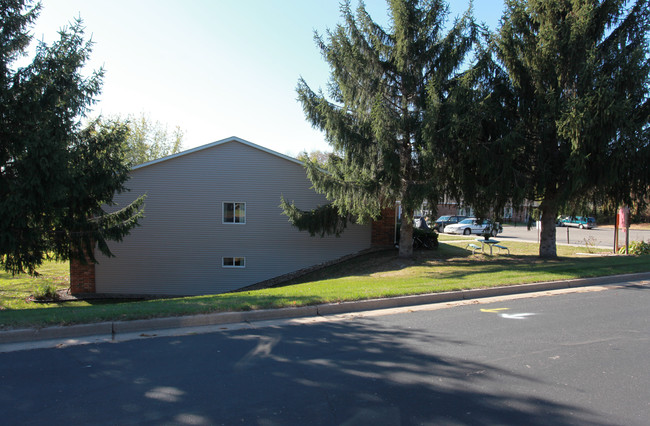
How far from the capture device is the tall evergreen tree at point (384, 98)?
46.1 ft

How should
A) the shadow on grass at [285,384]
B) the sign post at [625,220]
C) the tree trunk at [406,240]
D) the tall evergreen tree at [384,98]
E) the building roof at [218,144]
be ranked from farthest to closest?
the building roof at [218,144] < the sign post at [625,220] < the tree trunk at [406,240] < the tall evergreen tree at [384,98] < the shadow on grass at [285,384]

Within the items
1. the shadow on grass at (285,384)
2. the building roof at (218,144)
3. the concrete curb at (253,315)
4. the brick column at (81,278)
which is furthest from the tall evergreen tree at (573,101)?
the brick column at (81,278)

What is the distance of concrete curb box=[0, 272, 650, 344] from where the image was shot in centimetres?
594

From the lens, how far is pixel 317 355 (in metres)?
5.18

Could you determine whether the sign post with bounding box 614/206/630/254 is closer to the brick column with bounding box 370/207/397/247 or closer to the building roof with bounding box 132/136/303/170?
the brick column with bounding box 370/207/397/247

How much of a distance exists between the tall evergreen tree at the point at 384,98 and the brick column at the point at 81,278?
1047cm

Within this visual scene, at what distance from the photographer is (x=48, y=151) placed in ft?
32.0

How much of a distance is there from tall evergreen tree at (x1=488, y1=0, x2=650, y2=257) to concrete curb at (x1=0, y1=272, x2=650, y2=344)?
478 centimetres

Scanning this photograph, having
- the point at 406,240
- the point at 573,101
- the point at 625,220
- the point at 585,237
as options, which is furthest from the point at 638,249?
the point at 585,237

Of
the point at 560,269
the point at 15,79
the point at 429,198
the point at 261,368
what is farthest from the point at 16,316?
the point at 560,269

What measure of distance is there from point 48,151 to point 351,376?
918cm

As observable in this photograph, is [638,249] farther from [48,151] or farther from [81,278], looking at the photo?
[81,278]

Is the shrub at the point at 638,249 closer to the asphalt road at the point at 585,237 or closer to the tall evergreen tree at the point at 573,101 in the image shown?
the asphalt road at the point at 585,237

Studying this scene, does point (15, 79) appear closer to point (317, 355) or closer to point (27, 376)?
point (27, 376)
